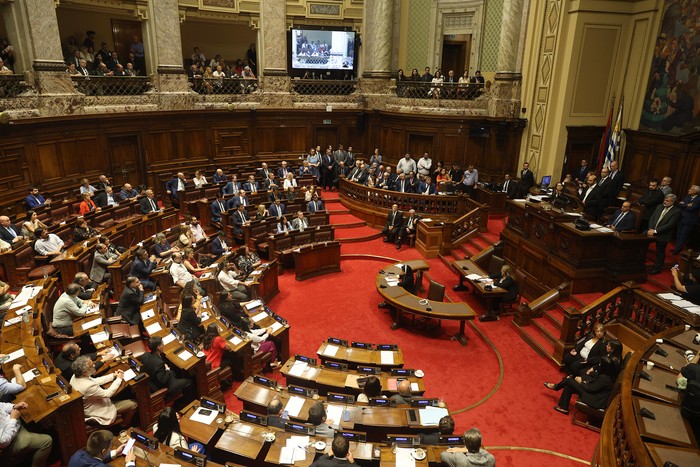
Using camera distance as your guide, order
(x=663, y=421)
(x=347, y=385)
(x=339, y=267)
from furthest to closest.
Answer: (x=339, y=267) → (x=347, y=385) → (x=663, y=421)

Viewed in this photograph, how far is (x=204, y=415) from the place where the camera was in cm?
561

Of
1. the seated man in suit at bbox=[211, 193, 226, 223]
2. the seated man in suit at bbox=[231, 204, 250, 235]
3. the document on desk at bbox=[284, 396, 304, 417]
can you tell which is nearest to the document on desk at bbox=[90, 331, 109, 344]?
the document on desk at bbox=[284, 396, 304, 417]

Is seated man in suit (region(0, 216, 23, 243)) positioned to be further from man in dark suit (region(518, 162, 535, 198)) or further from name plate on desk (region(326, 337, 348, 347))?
man in dark suit (region(518, 162, 535, 198))

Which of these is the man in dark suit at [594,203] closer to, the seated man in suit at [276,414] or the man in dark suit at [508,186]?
the man in dark suit at [508,186]

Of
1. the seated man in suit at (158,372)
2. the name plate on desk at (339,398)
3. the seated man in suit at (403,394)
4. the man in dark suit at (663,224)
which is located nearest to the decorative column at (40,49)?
the seated man in suit at (158,372)

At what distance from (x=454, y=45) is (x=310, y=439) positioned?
695 inches

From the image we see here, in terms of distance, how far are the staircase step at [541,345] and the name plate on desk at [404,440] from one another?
3860 millimetres

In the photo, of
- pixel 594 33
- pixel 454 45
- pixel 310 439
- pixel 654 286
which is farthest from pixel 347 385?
pixel 454 45

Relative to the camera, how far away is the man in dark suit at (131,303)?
7.77 m

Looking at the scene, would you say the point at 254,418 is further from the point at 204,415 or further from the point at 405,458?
the point at 405,458

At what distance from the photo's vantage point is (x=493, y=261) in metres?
10.6

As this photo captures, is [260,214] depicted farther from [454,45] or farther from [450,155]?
[454,45]

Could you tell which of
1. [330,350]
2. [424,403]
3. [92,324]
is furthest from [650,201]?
[92,324]

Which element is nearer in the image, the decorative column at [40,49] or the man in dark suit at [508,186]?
the decorative column at [40,49]
